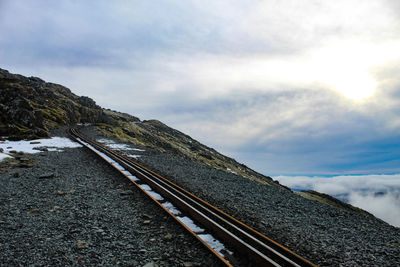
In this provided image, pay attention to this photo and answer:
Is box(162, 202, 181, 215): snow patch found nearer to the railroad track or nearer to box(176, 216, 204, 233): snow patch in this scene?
the railroad track

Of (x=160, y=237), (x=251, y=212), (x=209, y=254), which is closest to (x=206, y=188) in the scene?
(x=251, y=212)

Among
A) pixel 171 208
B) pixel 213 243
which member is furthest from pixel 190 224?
pixel 171 208

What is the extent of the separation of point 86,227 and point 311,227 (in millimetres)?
7680

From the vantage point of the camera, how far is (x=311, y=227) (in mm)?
8164

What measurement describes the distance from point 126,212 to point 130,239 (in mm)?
2042

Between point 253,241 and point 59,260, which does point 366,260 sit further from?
point 59,260

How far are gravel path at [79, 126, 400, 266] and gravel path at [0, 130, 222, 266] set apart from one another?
298 centimetres

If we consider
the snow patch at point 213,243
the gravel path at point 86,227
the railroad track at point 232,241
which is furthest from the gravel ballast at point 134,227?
the railroad track at point 232,241

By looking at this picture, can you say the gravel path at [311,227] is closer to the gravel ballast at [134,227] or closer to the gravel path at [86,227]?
the gravel ballast at [134,227]

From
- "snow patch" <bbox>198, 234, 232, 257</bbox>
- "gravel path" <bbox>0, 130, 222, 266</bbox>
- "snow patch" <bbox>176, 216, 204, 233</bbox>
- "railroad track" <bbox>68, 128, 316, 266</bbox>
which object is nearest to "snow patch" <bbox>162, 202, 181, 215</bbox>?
"railroad track" <bbox>68, 128, 316, 266</bbox>

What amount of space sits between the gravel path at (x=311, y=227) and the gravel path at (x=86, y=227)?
2982 mm

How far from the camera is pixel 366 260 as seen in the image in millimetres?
6102

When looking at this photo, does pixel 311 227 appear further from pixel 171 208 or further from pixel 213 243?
pixel 171 208

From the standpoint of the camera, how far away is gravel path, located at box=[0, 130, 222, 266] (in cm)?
556
